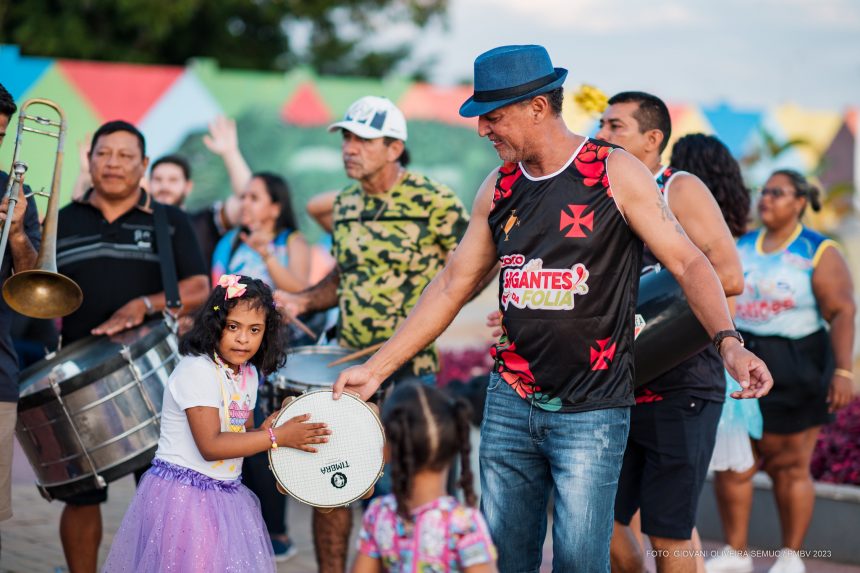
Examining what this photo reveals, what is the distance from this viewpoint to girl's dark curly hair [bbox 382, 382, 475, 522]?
10.4ft

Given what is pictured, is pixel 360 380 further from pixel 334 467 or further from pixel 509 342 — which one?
pixel 509 342

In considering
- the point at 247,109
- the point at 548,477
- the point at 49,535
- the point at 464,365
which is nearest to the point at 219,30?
the point at 247,109

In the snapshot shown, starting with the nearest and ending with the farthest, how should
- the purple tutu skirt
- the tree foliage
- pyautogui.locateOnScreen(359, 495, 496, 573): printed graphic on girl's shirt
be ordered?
pyautogui.locateOnScreen(359, 495, 496, 573): printed graphic on girl's shirt
the purple tutu skirt
the tree foliage

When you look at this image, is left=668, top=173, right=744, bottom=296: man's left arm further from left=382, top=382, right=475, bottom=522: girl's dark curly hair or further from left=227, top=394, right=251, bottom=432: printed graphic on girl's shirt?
left=227, top=394, right=251, bottom=432: printed graphic on girl's shirt

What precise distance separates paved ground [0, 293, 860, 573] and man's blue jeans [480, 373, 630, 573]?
236cm

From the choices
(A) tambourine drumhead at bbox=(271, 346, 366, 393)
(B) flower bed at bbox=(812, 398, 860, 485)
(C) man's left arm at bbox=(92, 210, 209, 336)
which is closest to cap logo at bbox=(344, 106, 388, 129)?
(C) man's left arm at bbox=(92, 210, 209, 336)

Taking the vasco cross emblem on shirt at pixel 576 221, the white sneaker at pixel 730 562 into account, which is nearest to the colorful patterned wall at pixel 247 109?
the white sneaker at pixel 730 562

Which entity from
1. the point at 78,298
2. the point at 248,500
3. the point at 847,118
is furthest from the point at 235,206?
the point at 847,118

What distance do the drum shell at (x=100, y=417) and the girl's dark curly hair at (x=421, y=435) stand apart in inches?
77.2

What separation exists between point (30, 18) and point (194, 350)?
17023 millimetres

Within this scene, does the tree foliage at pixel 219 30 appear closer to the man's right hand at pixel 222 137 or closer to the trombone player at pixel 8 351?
the man's right hand at pixel 222 137

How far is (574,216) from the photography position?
366 cm

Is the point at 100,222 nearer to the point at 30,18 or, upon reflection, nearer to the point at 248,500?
the point at 248,500

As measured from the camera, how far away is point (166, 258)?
540 cm
